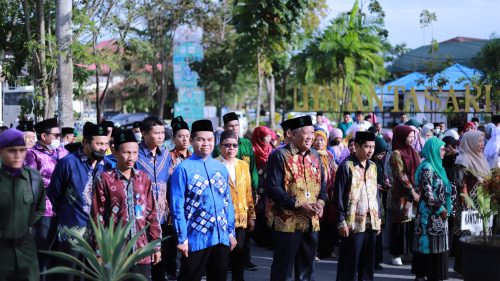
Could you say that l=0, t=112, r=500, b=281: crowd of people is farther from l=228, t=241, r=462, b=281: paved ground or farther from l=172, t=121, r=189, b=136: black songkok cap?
l=228, t=241, r=462, b=281: paved ground

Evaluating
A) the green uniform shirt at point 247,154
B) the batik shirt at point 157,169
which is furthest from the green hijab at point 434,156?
the batik shirt at point 157,169

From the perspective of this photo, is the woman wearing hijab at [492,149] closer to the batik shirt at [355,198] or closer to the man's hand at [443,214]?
the man's hand at [443,214]

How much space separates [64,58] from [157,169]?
5.50 m

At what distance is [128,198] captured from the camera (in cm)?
602

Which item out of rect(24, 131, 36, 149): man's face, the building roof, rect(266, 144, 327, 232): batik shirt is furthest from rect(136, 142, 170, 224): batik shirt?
the building roof

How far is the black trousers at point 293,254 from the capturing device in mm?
7543

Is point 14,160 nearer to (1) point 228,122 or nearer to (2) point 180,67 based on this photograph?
(1) point 228,122

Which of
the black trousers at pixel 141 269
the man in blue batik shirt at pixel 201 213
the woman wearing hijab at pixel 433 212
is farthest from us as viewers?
the woman wearing hijab at pixel 433 212

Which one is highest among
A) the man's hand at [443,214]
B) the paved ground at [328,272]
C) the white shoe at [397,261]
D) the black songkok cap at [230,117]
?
the black songkok cap at [230,117]

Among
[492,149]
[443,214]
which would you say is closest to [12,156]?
[443,214]

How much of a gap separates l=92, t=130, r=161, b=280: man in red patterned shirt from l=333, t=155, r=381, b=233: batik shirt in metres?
2.42

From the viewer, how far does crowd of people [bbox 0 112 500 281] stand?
19.6 ft

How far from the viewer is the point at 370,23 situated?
27.4 m

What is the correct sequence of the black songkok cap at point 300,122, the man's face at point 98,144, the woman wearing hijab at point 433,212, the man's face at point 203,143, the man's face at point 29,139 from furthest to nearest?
the man's face at point 29,139
the woman wearing hijab at point 433,212
the black songkok cap at point 300,122
the man's face at point 98,144
the man's face at point 203,143
